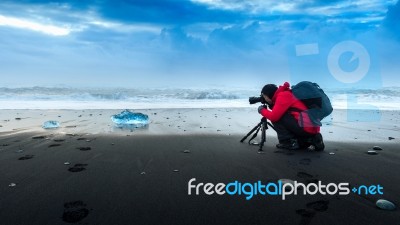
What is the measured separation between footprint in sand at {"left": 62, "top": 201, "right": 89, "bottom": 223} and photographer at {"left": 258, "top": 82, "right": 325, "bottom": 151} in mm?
3183

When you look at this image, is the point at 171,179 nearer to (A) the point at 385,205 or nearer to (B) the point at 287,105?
(A) the point at 385,205

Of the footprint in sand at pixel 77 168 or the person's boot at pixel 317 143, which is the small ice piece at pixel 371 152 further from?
the footprint in sand at pixel 77 168

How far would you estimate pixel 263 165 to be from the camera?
12.1 ft

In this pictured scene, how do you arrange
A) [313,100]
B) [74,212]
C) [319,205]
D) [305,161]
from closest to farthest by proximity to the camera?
[74,212] → [319,205] → [305,161] → [313,100]

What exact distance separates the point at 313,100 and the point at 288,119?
0.48 m

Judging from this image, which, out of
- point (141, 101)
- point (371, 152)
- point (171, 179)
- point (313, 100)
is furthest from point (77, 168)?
point (141, 101)

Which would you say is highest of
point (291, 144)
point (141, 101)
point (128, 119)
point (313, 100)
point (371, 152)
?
point (313, 100)

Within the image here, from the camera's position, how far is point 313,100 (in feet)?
14.5

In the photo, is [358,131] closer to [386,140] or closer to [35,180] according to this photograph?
[386,140]

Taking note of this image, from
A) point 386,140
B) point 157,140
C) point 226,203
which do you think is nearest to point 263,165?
point 226,203

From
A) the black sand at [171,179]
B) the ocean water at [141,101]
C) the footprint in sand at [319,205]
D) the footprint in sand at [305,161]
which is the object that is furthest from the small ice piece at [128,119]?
the footprint in sand at [319,205]

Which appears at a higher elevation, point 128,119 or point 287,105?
point 287,105

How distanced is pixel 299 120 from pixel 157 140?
8.69ft

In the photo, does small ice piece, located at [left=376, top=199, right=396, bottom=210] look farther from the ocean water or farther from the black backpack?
the ocean water
